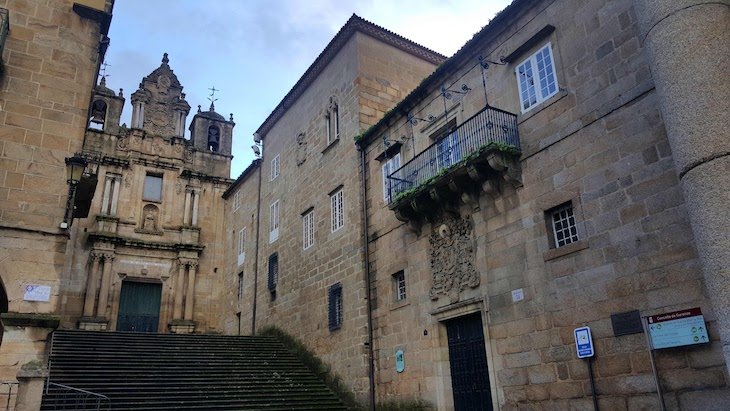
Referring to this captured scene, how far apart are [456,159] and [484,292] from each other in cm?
290

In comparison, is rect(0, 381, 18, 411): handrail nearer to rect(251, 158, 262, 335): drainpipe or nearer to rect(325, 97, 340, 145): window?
rect(325, 97, 340, 145): window

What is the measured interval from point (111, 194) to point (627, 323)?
81.0 ft

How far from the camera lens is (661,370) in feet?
24.8

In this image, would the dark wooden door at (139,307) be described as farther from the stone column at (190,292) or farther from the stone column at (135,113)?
the stone column at (135,113)

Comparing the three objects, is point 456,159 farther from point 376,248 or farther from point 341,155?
point 341,155

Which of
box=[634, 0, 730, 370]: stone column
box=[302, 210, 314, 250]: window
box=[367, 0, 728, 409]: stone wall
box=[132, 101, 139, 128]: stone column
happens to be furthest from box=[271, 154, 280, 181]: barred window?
box=[634, 0, 730, 370]: stone column

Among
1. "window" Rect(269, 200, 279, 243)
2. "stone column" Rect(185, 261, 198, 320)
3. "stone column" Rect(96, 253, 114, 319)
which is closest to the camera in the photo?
"window" Rect(269, 200, 279, 243)

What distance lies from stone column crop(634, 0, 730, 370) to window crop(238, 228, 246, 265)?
829 inches

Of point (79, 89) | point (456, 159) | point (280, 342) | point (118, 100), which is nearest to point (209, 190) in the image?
point (118, 100)

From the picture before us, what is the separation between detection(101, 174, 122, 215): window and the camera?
2623 centimetres

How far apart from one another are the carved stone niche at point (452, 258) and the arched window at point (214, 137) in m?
21.5

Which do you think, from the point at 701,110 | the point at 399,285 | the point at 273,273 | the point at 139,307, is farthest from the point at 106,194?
the point at 701,110

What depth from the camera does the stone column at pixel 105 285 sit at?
80.0 feet

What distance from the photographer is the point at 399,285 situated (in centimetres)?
1398
